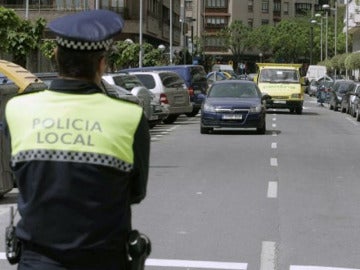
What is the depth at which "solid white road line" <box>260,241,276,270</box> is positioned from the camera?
7883 millimetres

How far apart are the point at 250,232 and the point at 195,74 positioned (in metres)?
26.8

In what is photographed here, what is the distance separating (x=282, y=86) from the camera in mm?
37812

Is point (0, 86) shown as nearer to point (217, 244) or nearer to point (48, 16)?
point (217, 244)

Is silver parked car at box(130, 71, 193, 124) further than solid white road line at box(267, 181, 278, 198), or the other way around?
silver parked car at box(130, 71, 193, 124)

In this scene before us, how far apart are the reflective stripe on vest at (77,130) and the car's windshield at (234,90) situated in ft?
75.5

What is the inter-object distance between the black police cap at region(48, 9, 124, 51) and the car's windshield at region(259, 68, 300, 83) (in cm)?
3493

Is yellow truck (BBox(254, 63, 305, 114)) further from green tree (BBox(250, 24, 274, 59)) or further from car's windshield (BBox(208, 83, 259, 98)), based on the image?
green tree (BBox(250, 24, 274, 59))

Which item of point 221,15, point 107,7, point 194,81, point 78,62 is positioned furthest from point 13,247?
point 221,15

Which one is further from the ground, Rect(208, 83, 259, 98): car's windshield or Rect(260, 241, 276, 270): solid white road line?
Rect(208, 83, 259, 98): car's windshield

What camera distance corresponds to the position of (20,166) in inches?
137

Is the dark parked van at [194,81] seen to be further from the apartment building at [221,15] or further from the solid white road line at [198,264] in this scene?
the apartment building at [221,15]

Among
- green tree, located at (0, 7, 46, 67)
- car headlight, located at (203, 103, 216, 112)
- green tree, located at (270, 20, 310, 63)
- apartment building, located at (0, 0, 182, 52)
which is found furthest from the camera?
green tree, located at (270, 20, 310, 63)

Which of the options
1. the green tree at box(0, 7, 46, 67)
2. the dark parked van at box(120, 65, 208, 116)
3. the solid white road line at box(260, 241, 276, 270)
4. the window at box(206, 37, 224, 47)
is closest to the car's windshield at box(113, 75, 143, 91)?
the green tree at box(0, 7, 46, 67)

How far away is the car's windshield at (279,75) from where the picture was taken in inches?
1511
